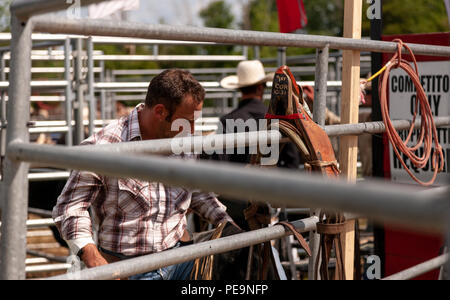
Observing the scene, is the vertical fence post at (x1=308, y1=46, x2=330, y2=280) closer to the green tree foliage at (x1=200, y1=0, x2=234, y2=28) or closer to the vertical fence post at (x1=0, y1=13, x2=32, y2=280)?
the vertical fence post at (x1=0, y1=13, x2=32, y2=280)

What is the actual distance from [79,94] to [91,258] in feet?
9.06

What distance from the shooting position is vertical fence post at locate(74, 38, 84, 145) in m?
4.67

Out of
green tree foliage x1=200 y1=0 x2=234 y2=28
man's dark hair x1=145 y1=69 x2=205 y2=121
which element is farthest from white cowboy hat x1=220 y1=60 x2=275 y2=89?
green tree foliage x1=200 y1=0 x2=234 y2=28

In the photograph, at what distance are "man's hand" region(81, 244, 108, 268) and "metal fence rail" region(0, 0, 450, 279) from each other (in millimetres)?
650

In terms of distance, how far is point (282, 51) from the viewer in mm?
5742

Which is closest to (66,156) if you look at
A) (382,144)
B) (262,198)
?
(262,198)

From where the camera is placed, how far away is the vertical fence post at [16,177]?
126 centimetres

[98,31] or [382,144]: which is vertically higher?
[98,31]

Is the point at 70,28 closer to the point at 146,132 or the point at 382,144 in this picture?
the point at 146,132

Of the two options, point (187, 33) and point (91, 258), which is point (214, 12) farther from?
point (187, 33)

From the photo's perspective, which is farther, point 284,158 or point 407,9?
point 407,9

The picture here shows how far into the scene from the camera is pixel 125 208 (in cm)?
251
